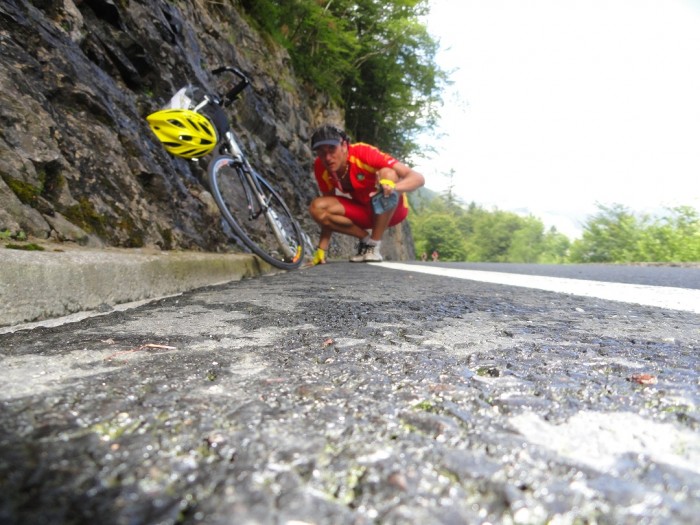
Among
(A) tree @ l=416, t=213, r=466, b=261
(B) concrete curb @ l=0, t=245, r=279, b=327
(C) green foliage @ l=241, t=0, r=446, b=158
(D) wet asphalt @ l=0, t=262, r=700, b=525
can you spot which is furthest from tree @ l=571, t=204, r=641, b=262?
(A) tree @ l=416, t=213, r=466, b=261

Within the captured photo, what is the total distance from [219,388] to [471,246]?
6773 cm

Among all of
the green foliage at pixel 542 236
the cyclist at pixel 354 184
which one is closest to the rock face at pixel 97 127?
the cyclist at pixel 354 184

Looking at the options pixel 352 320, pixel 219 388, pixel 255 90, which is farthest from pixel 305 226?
pixel 219 388

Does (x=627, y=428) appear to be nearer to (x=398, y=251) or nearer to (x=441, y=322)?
(x=441, y=322)

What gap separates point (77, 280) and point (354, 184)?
424 cm

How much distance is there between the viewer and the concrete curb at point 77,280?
1.21 meters

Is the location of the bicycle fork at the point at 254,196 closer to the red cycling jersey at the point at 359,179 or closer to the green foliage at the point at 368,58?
the red cycling jersey at the point at 359,179

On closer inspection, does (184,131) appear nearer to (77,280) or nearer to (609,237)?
(77,280)

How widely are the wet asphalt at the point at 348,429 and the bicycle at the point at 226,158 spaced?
211 cm

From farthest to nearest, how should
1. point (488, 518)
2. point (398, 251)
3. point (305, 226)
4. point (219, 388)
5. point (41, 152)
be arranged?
point (398, 251) → point (305, 226) → point (41, 152) → point (219, 388) → point (488, 518)

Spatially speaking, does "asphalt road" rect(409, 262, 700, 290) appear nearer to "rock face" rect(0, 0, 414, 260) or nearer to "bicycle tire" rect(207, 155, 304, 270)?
"bicycle tire" rect(207, 155, 304, 270)

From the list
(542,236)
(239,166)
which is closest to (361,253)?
(239,166)

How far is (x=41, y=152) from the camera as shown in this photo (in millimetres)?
1922

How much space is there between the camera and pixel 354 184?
17.8 feet
